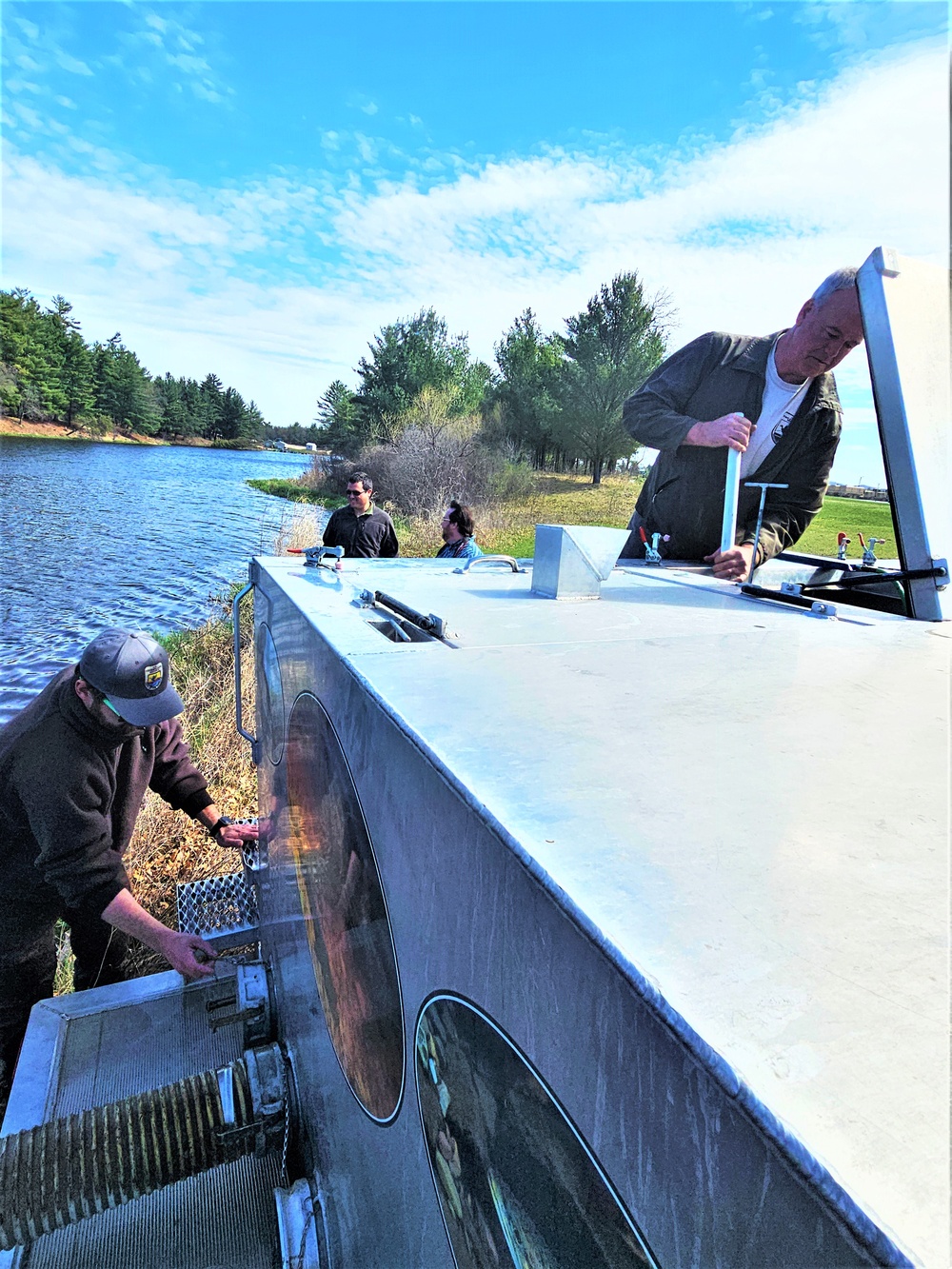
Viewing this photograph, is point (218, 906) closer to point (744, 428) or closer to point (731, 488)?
point (731, 488)

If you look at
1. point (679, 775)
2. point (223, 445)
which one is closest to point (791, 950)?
point (679, 775)

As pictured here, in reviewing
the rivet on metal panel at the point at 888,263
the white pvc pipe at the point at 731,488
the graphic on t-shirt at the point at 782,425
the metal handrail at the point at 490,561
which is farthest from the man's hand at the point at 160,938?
the rivet on metal panel at the point at 888,263

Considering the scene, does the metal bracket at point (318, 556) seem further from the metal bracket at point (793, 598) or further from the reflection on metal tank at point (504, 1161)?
the reflection on metal tank at point (504, 1161)

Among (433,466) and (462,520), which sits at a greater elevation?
(433,466)

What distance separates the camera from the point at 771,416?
2773mm

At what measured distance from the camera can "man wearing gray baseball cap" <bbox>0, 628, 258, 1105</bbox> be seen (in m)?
2.49

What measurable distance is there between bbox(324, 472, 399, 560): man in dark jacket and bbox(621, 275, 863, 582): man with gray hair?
354cm

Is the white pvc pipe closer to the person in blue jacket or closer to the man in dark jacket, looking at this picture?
the person in blue jacket

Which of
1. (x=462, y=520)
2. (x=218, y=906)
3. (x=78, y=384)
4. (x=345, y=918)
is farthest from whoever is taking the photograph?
(x=78, y=384)

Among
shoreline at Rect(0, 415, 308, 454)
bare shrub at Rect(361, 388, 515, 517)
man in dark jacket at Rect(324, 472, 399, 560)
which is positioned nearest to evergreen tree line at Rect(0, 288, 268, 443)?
shoreline at Rect(0, 415, 308, 454)

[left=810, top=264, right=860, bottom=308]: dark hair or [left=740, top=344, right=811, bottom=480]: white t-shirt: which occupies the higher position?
[left=810, top=264, right=860, bottom=308]: dark hair

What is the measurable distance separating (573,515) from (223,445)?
271ft

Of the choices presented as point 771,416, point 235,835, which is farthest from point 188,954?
point 771,416

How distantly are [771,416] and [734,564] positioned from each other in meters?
0.67
